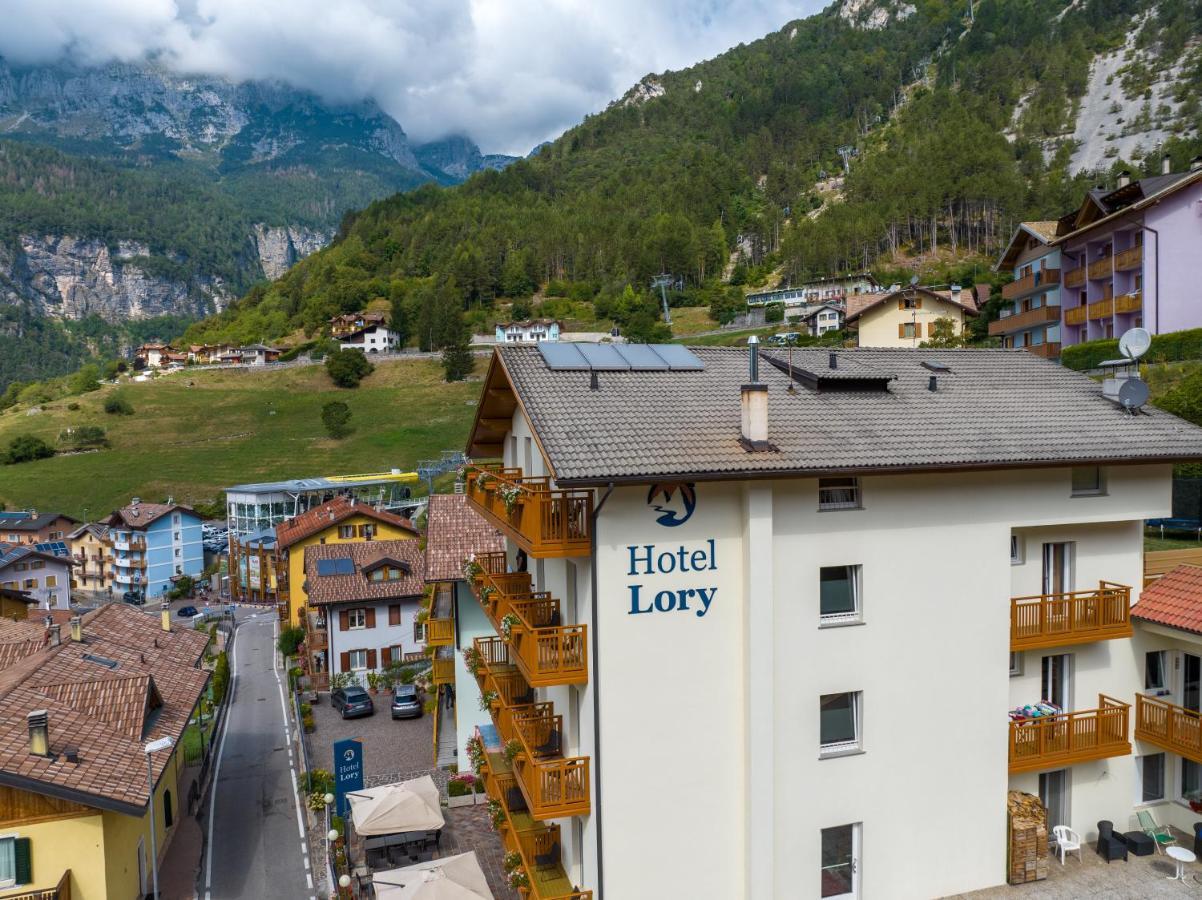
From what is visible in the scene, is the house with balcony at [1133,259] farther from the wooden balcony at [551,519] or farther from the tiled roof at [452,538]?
the wooden balcony at [551,519]

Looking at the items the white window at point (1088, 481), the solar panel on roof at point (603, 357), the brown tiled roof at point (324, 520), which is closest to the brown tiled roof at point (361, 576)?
the brown tiled roof at point (324, 520)

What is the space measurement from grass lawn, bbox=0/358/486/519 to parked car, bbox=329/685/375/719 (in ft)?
215

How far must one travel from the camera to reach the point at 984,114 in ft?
533

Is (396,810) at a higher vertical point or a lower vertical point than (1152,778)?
lower

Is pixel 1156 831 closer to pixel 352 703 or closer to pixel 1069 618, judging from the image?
pixel 1069 618

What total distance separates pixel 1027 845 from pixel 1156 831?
354cm

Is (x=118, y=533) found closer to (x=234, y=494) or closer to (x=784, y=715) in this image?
(x=234, y=494)

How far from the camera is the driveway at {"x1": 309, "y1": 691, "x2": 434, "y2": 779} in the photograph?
94.2ft

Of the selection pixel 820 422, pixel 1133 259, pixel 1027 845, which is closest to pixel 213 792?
pixel 820 422

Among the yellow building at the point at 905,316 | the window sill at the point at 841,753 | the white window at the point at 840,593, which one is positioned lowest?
the window sill at the point at 841,753

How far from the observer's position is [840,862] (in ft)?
46.1

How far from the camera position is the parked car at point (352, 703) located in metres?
35.2

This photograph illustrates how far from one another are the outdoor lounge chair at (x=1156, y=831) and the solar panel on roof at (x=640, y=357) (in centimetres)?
1334

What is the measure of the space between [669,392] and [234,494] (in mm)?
75629
